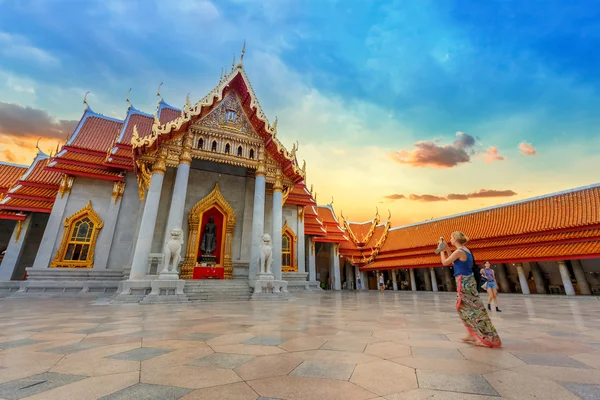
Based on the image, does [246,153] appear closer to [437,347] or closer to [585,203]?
[437,347]

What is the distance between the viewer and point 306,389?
1735 mm

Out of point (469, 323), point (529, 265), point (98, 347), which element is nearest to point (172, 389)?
point (98, 347)

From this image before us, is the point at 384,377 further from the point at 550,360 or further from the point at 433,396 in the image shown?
the point at 550,360

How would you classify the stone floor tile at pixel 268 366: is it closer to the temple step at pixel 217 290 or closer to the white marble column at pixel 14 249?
the temple step at pixel 217 290

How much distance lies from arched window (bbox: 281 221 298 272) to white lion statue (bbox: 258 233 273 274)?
5.19m

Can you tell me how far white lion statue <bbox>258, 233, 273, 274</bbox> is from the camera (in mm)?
9945

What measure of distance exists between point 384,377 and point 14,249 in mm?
17591

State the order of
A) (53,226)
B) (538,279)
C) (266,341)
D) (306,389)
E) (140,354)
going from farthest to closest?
(538,279), (53,226), (266,341), (140,354), (306,389)

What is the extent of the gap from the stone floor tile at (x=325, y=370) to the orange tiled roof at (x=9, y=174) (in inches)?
820

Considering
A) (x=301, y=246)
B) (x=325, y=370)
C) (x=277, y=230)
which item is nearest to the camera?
(x=325, y=370)

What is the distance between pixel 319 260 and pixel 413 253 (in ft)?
35.6

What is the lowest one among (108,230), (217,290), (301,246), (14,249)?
(217,290)

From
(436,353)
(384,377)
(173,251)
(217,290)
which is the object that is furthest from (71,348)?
(217,290)

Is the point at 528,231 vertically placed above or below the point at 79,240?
above
